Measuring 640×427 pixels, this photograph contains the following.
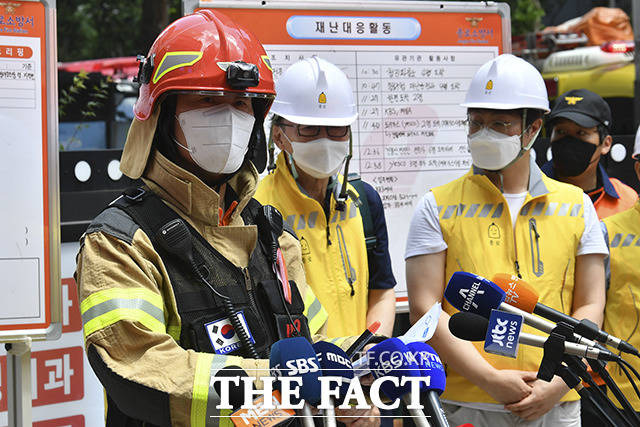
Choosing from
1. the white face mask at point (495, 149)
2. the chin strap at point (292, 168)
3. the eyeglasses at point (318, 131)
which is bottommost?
the chin strap at point (292, 168)

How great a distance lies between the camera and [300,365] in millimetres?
1774

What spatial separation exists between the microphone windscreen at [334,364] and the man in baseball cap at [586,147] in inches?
128

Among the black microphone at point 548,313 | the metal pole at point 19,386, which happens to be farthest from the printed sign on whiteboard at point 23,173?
the black microphone at point 548,313

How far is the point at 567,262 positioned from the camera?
3.67 meters

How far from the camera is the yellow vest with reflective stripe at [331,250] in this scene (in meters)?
3.64

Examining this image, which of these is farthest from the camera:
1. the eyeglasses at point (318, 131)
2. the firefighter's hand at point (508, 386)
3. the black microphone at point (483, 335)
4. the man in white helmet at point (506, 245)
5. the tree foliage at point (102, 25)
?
the tree foliage at point (102, 25)

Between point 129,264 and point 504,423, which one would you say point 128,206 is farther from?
point 504,423

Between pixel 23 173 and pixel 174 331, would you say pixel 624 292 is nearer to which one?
pixel 174 331

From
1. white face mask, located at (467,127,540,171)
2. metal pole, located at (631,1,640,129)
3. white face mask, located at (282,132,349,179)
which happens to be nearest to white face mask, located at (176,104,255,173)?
white face mask, located at (282,132,349,179)

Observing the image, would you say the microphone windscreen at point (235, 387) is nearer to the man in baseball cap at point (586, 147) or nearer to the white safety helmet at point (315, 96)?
the white safety helmet at point (315, 96)

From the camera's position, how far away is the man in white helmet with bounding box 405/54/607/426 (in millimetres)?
3547

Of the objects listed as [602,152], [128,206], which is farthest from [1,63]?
[602,152]

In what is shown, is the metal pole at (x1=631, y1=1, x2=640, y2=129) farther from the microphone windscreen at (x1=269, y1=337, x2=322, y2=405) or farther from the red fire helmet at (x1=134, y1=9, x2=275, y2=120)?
the microphone windscreen at (x1=269, y1=337, x2=322, y2=405)

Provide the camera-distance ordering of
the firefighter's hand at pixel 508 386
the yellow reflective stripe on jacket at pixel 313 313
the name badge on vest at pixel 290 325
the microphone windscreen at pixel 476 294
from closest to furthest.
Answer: the microphone windscreen at pixel 476 294 < the name badge on vest at pixel 290 325 < the yellow reflective stripe on jacket at pixel 313 313 < the firefighter's hand at pixel 508 386
